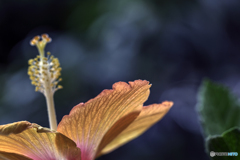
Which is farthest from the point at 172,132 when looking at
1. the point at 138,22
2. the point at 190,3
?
the point at 190,3

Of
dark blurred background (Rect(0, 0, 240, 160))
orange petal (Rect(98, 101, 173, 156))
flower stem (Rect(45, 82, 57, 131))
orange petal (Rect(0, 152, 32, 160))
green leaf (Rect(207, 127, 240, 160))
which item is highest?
dark blurred background (Rect(0, 0, 240, 160))

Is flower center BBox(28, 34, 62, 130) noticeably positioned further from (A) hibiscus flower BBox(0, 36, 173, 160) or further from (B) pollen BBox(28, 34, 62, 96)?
(A) hibiscus flower BBox(0, 36, 173, 160)

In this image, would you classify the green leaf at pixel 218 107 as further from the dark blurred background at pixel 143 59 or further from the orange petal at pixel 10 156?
the dark blurred background at pixel 143 59

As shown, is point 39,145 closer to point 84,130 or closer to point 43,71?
point 84,130

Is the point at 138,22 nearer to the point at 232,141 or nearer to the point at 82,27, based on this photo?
the point at 82,27

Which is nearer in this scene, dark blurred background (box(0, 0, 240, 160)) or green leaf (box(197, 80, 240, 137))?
green leaf (box(197, 80, 240, 137))

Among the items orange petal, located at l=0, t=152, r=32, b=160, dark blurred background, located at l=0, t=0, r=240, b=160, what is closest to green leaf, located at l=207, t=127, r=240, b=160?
orange petal, located at l=0, t=152, r=32, b=160

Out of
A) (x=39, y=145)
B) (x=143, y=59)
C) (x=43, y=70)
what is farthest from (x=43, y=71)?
(x=143, y=59)
